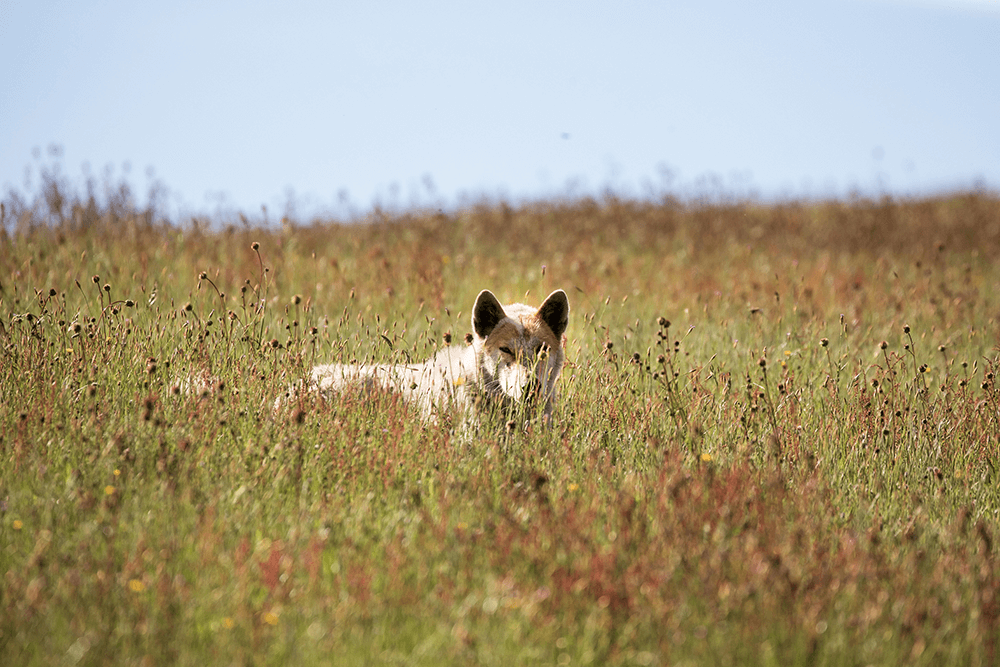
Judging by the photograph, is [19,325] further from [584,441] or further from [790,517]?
[790,517]

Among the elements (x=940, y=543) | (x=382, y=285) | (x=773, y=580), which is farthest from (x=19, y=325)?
(x=940, y=543)

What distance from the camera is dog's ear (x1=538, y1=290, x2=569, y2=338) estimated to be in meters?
5.39

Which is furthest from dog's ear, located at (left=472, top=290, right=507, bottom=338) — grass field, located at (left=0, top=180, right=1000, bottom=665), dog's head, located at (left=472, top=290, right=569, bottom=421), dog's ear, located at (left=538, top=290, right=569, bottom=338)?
grass field, located at (left=0, top=180, right=1000, bottom=665)

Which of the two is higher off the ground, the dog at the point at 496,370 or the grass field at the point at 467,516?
the dog at the point at 496,370

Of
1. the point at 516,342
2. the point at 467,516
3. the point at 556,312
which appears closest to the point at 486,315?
the point at 516,342

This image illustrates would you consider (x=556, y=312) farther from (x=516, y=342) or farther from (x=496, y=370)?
(x=496, y=370)

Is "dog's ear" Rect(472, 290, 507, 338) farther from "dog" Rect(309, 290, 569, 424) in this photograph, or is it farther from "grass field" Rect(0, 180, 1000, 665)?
"grass field" Rect(0, 180, 1000, 665)

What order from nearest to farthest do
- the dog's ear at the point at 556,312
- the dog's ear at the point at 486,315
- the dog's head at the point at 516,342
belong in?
the dog's head at the point at 516,342, the dog's ear at the point at 486,315, the dog's ear at the point at 556,312

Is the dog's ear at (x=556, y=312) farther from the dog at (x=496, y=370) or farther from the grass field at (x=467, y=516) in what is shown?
the grass field at (x=467, y=516)

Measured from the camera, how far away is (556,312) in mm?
5523

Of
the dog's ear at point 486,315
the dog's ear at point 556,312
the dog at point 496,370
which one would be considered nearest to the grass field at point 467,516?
the dog at point 496,370

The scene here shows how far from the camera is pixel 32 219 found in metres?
8.64

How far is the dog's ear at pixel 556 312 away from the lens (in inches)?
212

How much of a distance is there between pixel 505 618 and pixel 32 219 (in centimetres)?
880
